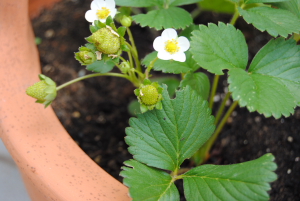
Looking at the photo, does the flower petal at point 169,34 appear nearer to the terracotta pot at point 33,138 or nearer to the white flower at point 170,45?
the white flower at point 170,45

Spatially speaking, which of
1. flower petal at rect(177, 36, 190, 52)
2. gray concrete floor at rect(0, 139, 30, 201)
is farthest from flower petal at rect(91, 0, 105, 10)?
gray concrete floor at rect(0, 139, 30, 201)

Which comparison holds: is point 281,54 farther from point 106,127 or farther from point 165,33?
point 106,127

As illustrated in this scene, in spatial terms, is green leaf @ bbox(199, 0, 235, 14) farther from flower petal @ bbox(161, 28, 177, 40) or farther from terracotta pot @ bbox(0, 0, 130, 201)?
terracotta pot @ bbox(0, 0, 130, 201)

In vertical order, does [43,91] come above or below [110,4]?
below

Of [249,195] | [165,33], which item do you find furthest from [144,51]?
[249,195]

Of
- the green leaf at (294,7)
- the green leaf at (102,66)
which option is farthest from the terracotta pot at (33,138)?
the green leaf at (294,7)

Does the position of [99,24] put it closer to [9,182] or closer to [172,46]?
[172,46]

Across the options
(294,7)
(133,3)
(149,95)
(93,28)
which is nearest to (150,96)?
(149,95)
